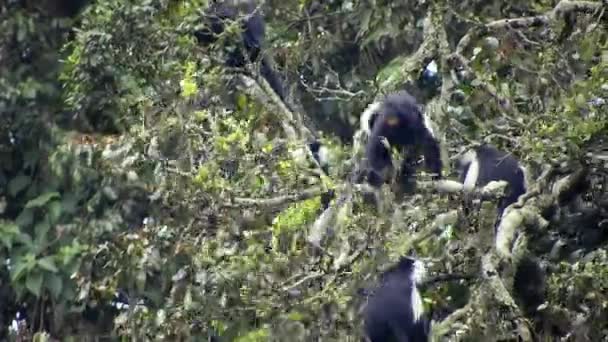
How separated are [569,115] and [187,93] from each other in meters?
1.59

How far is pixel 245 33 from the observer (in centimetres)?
693

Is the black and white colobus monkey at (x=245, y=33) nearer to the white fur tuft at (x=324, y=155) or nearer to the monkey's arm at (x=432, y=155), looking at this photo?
the white fur tuft at (x=324, y=155)

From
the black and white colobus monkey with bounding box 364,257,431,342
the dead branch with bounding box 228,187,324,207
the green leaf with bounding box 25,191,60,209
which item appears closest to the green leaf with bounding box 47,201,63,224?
the green leaf with bounding box 25,191,60,209

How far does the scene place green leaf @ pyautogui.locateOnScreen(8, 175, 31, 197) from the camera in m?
8.38

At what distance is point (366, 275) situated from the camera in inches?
172

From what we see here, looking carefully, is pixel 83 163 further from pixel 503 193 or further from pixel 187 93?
pixel 503 193

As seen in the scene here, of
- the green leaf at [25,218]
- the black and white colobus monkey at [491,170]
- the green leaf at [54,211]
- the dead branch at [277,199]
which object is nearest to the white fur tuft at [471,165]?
the black and white colobus monkey at [491,170]

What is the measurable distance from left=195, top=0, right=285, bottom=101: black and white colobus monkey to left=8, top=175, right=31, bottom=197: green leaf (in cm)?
196

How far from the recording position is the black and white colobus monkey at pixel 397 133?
5.27 m

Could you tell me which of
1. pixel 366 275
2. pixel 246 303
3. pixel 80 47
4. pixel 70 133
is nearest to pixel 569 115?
pixel 366 275

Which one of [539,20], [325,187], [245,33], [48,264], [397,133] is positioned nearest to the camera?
[325,187]

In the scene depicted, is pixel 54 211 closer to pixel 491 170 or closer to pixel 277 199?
pixel 491 170

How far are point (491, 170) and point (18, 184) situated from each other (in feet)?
11.2

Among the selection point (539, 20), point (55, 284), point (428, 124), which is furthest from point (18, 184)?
point (539, 20)
